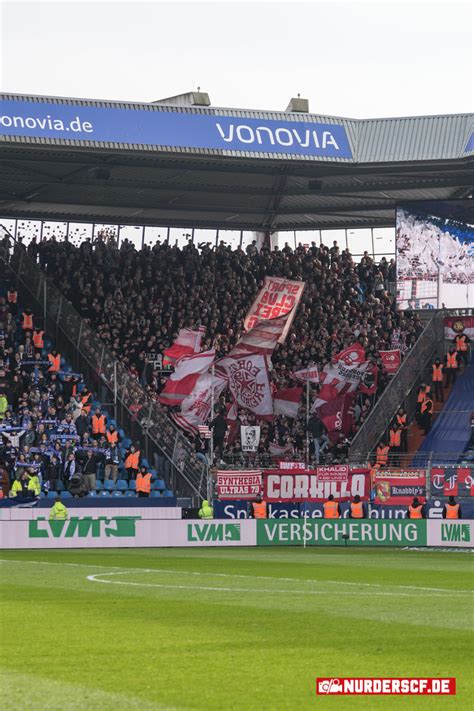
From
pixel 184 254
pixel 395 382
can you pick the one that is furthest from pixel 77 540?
pixel 184 254

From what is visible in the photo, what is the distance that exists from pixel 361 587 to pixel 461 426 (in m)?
29.5

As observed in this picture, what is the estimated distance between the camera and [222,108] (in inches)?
1903

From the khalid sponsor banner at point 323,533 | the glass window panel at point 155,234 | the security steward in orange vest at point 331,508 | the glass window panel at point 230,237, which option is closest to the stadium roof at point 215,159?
the glass window panel at point 155,234

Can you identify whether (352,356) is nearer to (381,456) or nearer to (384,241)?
(381,456)

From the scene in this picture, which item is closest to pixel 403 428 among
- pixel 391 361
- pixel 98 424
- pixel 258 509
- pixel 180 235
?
pixel 391 361

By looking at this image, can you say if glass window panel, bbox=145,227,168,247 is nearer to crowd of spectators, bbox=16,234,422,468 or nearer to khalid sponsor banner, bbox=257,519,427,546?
crowd of spectators, bbox=16,234,422,468

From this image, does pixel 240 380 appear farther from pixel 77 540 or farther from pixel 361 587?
pixel 361 587

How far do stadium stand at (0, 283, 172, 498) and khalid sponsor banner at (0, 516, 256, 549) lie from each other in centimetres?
361

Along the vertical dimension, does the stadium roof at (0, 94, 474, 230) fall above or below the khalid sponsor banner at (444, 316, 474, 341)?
above

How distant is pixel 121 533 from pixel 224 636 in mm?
22329

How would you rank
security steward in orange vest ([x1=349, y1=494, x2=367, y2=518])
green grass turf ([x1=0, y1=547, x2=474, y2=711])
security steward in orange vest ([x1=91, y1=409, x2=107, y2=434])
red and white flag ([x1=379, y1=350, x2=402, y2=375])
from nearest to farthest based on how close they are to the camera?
green grass turf ([x1=0, y1=547, x2=474, y2=711]), security steward in orange vest ([x1=349, y1=494, x2=367, y2=518]), security steward in orange vest ([x1=91, y1=409, x2=107, y2=434]), red and white flag ([x1=379, y1=350, x2=402, y2=375])

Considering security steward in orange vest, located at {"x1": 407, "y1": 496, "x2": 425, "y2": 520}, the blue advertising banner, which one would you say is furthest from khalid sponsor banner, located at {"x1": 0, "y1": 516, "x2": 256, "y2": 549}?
the blue advertising banner

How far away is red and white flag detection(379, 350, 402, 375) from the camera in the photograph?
168 ft

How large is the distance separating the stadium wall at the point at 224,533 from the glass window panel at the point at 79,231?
26663 millimetres
